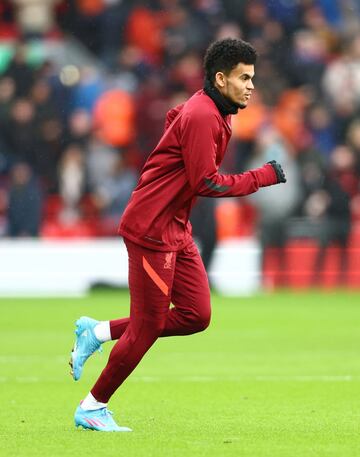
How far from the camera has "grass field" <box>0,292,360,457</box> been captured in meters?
7.56

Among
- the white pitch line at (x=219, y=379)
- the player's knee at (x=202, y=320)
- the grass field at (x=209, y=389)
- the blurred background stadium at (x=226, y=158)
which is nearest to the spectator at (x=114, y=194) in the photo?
the blurred background stadium at (x=226, y=158)

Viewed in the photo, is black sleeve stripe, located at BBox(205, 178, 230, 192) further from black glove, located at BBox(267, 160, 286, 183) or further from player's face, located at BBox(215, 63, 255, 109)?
player's face, located at BBox(215, 63, 255, 109)

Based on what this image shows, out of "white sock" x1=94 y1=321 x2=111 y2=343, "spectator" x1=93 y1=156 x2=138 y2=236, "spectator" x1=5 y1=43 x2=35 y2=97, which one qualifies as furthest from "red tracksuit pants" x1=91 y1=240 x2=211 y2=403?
"spectator" x1=5 y1=43 x2=35 y2=97

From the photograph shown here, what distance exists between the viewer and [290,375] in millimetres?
11117

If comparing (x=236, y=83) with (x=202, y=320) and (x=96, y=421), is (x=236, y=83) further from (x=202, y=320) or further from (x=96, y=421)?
(x=96, y=421)

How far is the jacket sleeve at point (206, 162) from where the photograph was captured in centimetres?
766

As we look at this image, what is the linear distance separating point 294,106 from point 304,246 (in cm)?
244

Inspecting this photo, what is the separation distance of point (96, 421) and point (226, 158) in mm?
12947

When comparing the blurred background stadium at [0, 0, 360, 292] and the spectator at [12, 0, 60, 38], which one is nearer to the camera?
Answer: the blurred background stadium at [0, 0, 360, 292]

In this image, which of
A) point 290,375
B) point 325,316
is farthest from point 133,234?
point 325,316

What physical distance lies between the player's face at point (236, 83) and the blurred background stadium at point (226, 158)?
38.6ft

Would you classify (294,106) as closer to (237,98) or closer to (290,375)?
(290,375)

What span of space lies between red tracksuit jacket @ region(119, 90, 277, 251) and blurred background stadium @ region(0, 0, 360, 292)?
11.7 metres

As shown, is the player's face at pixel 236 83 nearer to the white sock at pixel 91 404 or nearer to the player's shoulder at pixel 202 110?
the player's shoulder at pixel 202 110
